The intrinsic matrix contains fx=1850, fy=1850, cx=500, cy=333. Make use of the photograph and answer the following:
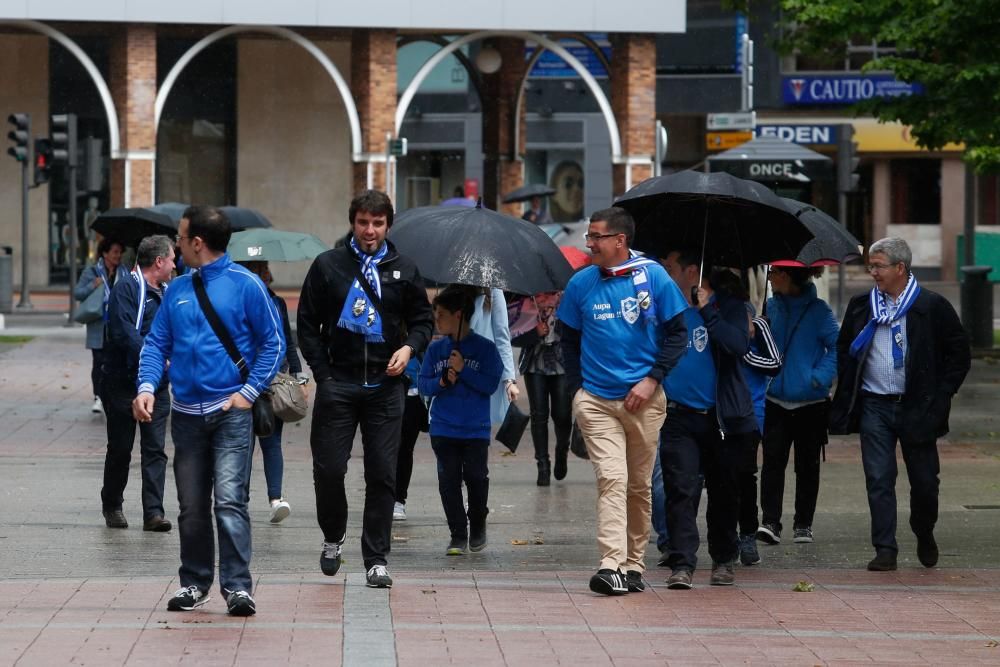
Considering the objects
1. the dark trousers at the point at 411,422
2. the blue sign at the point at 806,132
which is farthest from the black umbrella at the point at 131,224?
the blue sign at the point at 806,132

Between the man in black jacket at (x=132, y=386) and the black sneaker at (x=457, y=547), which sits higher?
the man in black jacket at (x=132, y=386)

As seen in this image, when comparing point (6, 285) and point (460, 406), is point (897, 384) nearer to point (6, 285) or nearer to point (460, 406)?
point (460, 406)

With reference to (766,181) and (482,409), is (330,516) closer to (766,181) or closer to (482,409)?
(482,409)

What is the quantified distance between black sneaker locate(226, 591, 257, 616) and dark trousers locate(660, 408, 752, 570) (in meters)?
2.11

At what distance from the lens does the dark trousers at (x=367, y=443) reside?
8250 millimetres

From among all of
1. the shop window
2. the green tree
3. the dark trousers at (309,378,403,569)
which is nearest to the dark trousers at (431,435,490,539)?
the dark trousers at (309,378,403,569)

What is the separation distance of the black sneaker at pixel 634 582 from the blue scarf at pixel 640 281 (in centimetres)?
117

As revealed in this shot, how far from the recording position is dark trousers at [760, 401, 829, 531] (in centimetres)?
1026

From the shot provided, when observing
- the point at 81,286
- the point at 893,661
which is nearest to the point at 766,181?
the point at 81,286

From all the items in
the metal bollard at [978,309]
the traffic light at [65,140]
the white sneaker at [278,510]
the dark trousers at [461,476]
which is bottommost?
the white sneaker at [278,510]

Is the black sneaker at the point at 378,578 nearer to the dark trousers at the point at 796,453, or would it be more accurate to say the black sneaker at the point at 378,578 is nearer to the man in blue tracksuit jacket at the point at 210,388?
the man in blue tracksuit jacket at the point at 210,388

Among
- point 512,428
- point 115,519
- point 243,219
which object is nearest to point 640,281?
point 115,519

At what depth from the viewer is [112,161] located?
32656 mm

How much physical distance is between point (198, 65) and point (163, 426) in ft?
90.2
